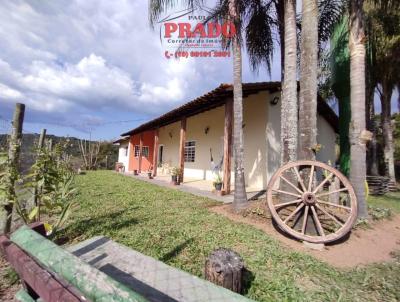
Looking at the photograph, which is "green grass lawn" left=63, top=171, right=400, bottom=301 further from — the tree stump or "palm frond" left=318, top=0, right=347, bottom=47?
"palm frond" left=318, top=0, right=347, bottom=47

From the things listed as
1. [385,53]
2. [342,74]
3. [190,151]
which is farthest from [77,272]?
[385,53]

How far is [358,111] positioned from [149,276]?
5.39 m

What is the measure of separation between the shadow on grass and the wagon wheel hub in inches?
84.4

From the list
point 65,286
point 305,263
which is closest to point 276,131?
point 305,263

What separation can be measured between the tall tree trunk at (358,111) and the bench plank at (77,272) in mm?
5859

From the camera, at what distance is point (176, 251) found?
11.9 ft

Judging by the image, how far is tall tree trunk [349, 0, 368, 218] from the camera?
551cm

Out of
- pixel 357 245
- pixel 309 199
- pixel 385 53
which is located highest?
pixel 385 53

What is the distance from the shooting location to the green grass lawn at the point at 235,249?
9.30ft

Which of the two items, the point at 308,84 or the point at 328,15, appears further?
the point at 328,15

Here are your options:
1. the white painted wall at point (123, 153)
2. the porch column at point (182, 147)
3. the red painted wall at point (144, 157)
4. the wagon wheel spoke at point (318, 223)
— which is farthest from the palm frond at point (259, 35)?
the white painted wall at point (123, 153)

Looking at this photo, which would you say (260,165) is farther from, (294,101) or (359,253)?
(359,253)

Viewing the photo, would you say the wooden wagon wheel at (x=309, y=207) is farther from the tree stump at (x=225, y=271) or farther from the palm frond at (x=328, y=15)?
the palm frond at (x=328, y=15)

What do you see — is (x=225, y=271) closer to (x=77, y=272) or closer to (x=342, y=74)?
(x=77, y=272)
